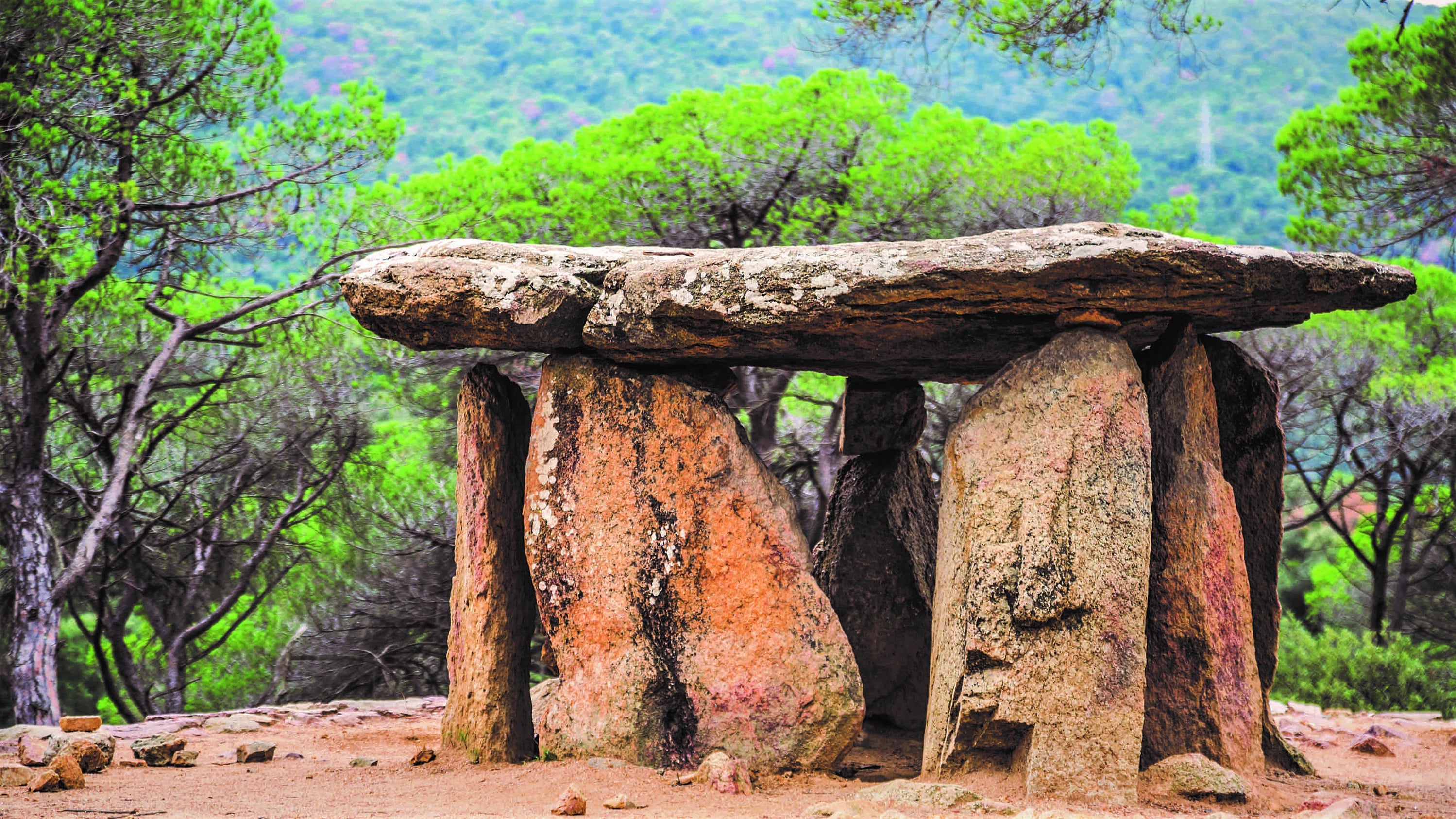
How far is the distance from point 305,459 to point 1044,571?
401 inches

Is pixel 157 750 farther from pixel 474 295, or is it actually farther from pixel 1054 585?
pixel 1054 585

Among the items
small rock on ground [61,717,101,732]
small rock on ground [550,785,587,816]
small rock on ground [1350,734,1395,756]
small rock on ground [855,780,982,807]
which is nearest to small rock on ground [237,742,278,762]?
small rock on ground [61,717,101,732]

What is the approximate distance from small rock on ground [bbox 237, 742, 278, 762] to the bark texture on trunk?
10.5 ft

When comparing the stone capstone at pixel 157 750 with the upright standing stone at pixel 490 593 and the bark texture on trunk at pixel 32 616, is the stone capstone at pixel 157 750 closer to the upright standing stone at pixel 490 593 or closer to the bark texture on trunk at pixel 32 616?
the upright standing stone at pixel 490 593

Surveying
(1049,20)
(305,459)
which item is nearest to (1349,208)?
(1049,20)

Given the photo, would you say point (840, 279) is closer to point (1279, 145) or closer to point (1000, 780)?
point (1000, 780)

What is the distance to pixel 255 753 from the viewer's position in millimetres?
7430

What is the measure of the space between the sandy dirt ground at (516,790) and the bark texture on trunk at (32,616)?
7.93 feet

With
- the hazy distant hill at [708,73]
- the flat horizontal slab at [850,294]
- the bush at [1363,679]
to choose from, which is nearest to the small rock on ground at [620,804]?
the flat horizontal slab at [850,294]

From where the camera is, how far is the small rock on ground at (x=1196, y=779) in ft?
19.7

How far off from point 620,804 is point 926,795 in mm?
1500

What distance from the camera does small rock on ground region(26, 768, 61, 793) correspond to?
608 centimetres

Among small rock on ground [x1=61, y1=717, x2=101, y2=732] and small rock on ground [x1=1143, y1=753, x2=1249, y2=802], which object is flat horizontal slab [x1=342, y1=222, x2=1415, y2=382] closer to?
small rock on ground [x1=1143, y1=753, x2=1249, y2=802]

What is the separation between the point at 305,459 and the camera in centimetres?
1377
